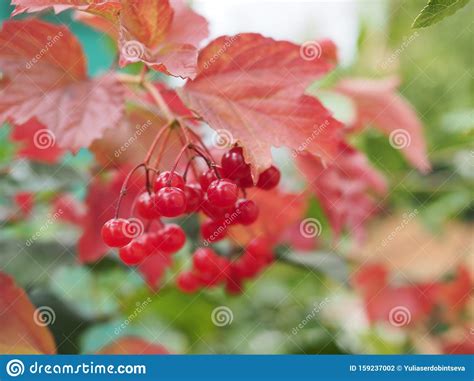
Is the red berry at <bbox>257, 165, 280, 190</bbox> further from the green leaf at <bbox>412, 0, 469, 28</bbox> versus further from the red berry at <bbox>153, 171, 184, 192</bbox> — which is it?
the green leaf at <bbox>412, 0, 469, 28</bbox>

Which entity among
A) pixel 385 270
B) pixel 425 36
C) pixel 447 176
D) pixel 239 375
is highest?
pixel 425 36

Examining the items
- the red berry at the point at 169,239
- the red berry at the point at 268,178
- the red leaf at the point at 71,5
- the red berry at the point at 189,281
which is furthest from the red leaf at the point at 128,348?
the red leaf at the point at 71,5

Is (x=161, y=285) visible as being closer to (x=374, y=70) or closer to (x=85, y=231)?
(x=85, y=231)

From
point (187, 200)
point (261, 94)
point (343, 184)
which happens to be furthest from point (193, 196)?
point (343, 184)

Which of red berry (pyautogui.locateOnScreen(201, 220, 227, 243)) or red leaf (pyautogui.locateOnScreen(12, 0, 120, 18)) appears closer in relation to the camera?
red leaf (pyautogui.locateOnScreen(12, 0, 120, 18))

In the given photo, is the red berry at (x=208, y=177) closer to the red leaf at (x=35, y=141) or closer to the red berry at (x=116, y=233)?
the red berry at (x=116, y=233)

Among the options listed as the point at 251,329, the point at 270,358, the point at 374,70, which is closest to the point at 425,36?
the point at 374,70

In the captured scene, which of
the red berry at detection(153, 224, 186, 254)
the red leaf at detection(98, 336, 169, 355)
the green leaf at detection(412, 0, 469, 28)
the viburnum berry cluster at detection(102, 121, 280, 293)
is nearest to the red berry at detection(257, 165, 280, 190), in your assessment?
the viburnum berry cluster at detection(102, 121, 280, 293)

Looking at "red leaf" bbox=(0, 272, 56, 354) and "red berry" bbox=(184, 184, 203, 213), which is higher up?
"red berry" bbox=(184, 184, 203, 213)

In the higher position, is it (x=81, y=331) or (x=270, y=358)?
(x=270, y=358)
